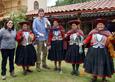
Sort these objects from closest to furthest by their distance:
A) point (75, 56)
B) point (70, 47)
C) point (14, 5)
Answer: point (75, 56), point (70, 47), point (14, 5)

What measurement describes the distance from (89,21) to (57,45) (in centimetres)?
932

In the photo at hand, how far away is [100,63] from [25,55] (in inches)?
101

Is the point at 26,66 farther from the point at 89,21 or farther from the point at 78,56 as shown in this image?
the point at 89,21

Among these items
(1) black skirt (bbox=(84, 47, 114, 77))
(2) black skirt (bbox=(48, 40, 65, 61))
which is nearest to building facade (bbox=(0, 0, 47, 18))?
(2) black skirt (bbox=(48, 40, 65, 61))

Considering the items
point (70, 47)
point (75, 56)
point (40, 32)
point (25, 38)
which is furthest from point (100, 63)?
point (25, 38)

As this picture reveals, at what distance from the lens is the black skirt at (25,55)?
10398mm

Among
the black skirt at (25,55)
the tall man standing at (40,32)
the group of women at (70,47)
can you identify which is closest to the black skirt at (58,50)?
the group of women at (70,47)

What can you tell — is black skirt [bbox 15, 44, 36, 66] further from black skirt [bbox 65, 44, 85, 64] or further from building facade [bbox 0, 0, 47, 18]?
building facade [bbox 0, 0, 47, 18]

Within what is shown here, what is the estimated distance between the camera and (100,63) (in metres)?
9.17

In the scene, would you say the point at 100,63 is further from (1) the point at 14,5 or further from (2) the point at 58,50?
(1) the point at 14,5

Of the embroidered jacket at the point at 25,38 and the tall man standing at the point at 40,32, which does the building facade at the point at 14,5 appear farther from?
the embroidered jacket at the point at 25,38

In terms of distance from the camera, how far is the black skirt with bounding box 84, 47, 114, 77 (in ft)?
30.0

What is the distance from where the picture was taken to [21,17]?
25.0 metres

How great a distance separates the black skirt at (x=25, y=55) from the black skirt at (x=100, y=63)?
214cm
